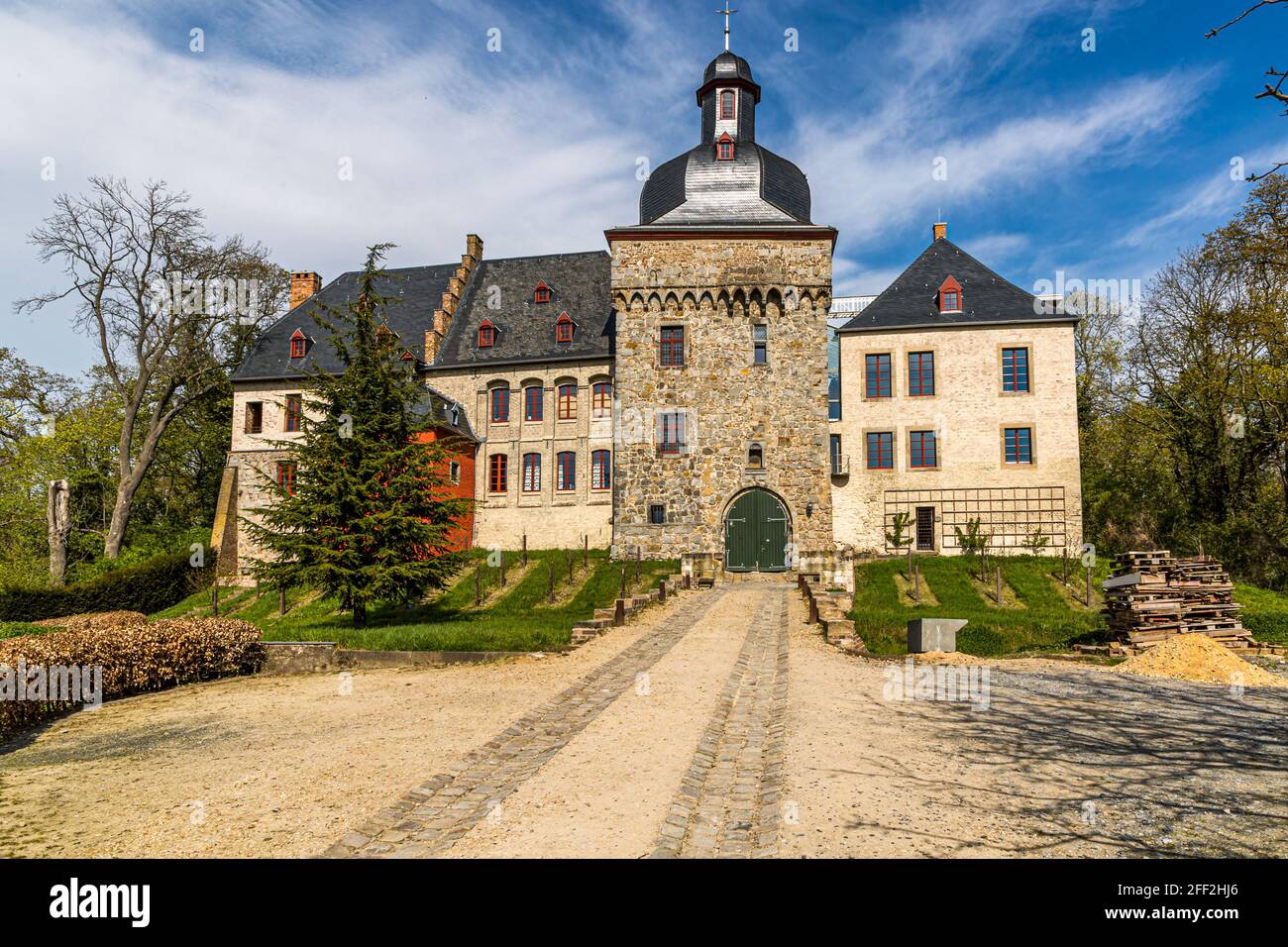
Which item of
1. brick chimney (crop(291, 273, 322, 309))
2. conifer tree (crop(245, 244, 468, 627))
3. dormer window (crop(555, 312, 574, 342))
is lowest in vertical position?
conifer tree (crop(245, 244, 468, 627))

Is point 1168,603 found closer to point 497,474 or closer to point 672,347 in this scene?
point 672,347

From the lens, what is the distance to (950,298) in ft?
104

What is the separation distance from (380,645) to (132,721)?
489 cm

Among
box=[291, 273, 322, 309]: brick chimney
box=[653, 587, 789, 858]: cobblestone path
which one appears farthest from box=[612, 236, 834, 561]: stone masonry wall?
box=[653, 587, 789, 858]: cobblestone path

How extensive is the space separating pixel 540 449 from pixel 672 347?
737 centimetres

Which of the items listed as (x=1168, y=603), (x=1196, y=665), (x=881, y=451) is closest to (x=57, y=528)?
(x=881, y=451)

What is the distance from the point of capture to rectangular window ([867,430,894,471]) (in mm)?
31375

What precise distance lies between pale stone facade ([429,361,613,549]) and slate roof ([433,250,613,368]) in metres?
0.66

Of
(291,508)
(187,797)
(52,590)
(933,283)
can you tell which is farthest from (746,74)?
(187,797)

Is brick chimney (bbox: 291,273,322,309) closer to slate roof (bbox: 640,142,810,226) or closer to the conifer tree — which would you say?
slate roof (bbox: 640,142,810,226)

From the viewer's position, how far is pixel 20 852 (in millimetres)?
5688

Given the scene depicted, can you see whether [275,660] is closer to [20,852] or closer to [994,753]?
[20,852]

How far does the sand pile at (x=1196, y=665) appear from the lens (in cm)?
1277
